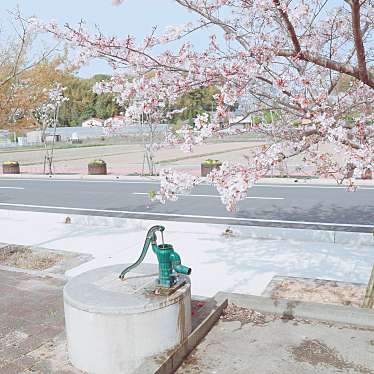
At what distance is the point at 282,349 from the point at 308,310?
711 millimetres

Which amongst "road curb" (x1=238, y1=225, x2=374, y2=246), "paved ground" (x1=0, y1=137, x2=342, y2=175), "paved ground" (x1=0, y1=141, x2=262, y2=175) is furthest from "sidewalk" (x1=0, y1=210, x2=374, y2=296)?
"paved ground" (x1=0, y1=141, x2=262, y2=175)

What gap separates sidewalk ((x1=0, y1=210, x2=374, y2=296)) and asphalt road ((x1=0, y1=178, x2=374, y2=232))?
1.33 m

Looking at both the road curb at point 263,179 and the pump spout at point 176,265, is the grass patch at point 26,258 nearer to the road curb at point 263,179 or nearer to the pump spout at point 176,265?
the pump spout at point 176,265

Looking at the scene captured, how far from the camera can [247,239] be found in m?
8.51

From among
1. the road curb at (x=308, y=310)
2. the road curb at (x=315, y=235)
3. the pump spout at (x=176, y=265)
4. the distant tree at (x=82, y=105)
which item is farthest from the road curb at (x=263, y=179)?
the distant tree at (x=82, y=105)

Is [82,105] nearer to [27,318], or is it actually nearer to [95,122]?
[95,122]

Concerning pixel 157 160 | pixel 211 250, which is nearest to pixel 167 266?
pixel 211 250

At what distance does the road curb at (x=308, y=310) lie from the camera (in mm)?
4363

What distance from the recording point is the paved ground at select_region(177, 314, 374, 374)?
3.70 metres

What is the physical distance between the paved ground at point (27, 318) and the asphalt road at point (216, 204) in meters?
5.00

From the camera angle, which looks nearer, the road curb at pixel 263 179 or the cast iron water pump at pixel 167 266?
the cast iron water pump at pixel 167 266

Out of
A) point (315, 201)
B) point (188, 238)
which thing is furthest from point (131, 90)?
point (315, 201)

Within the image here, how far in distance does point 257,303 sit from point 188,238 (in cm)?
402

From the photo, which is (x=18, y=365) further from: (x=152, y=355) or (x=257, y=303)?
(x=257, y=303)
